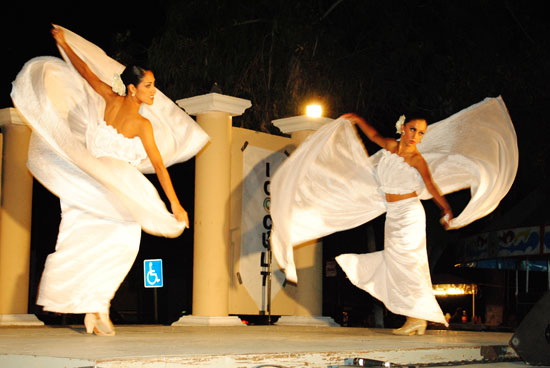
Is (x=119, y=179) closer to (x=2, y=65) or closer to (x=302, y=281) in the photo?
(x=302, y=281)

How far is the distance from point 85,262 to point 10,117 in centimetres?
400

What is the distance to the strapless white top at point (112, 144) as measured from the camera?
547 centimetres

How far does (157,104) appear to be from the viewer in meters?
6.25

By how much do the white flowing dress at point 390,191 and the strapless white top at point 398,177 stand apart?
0.01 meters

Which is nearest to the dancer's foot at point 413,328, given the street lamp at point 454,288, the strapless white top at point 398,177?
the strapless white top at point 398,177

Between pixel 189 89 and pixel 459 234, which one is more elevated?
pixel 189 89

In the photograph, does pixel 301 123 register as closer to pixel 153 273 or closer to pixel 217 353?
pixel 153 273

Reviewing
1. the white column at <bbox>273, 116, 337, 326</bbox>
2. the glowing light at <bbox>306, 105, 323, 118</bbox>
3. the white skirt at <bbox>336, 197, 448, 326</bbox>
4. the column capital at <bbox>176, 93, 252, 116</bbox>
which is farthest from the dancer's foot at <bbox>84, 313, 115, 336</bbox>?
the glowing light at <bbox>306, 105, 323, 118</bbox>

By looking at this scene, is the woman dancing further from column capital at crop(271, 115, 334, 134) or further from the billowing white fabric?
column capital at crop(271, 115, 334, 134)

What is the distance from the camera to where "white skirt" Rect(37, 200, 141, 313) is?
5230 millimetres

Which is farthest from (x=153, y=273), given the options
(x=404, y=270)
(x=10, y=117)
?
(x=404, y=270)

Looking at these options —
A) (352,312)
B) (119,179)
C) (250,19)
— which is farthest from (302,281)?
(352,312)

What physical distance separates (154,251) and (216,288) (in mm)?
9125

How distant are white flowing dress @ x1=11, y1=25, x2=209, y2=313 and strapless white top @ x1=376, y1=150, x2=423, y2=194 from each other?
79.6 inches
